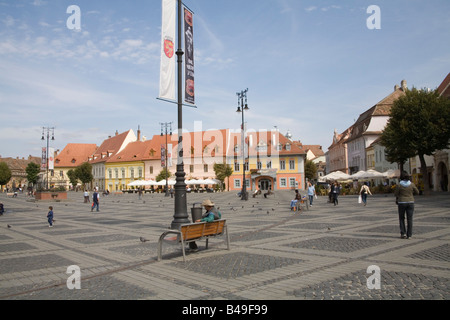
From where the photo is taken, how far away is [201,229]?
893 centimetres

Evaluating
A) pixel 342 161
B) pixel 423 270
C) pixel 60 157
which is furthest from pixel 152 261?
pixel 60 157

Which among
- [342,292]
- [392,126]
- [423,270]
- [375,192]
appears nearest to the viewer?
[342,292]

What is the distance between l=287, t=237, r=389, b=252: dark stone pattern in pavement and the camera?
9.38 metres

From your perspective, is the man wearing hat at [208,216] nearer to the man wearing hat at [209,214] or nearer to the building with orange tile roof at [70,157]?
the man wearing hat at [209,214]

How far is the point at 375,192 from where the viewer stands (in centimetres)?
4138

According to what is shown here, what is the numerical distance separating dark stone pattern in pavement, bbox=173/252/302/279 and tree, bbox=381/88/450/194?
28.8m

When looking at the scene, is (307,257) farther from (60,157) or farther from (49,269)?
(60,157)

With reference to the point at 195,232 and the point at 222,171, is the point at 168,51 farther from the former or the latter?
the point at 222,171

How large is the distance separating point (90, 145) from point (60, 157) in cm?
891

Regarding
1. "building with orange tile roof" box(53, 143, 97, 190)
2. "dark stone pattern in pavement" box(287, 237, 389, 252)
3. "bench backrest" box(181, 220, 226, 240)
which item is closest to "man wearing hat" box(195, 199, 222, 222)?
"bench backrest" box(181, 220, 226, 240)

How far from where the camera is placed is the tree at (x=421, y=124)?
32.5 meters

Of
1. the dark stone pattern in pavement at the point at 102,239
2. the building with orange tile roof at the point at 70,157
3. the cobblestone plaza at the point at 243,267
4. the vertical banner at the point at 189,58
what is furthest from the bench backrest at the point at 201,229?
the building with orange tile roof at the point at 70,157

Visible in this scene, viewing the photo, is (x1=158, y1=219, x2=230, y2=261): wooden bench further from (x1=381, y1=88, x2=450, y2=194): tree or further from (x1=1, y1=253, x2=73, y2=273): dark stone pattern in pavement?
(x1=381, y1=88, x2=450, y2=194): tree

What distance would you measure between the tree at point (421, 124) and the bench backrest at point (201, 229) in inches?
1113
